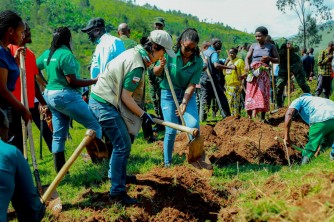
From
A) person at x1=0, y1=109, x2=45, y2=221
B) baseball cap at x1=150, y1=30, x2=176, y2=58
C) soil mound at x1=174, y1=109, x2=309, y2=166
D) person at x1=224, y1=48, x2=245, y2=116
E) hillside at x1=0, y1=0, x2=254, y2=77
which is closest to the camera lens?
person at x1=0, y1=109, x2=45, y2=221

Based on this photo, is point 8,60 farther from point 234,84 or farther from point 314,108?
point 234,84

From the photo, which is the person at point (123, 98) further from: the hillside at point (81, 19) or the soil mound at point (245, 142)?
the hillside at point (81, 19)

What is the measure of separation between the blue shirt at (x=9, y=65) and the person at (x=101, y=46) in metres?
1.70

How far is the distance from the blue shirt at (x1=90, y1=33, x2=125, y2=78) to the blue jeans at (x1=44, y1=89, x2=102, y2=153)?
0.68m

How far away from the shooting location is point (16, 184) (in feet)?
8.80

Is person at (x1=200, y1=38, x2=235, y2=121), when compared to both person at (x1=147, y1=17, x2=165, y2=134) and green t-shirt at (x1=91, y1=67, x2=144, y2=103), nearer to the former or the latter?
person at (x1=147, y1=17, x2=165, y2=134)

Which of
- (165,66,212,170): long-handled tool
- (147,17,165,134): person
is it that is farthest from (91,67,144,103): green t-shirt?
(147,17,165,134): person

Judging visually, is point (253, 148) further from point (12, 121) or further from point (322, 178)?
point (12, 121)

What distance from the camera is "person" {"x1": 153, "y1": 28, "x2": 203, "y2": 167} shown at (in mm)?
5609

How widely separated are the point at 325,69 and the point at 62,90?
30.1 ft

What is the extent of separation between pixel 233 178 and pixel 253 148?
1.57 meters

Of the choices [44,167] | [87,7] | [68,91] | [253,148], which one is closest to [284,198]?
[68,91]

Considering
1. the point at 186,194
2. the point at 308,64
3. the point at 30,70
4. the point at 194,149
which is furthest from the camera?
the point at 308,64

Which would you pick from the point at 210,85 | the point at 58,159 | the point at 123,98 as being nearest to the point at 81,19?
the point at 210,85
